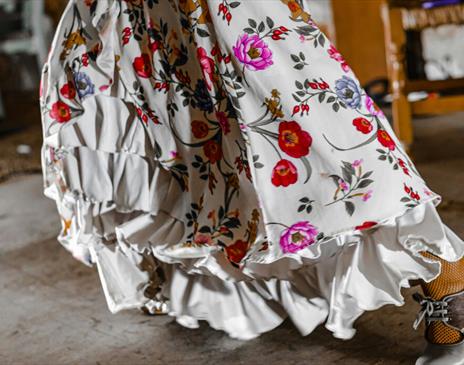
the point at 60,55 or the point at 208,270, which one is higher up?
the point at 60,55

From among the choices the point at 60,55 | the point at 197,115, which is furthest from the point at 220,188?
the point at 60,55

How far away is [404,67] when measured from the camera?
248 cm

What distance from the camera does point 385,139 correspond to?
97cm

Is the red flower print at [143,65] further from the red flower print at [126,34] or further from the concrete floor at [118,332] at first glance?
the concrete floor at [118,332]

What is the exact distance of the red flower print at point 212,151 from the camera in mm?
1113

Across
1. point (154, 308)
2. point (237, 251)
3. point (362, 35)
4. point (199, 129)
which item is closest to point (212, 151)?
point (199, 129)

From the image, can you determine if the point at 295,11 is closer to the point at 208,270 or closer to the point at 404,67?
the point at 208,270

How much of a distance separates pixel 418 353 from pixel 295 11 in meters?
0.51

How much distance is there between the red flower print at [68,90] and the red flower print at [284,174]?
1.35 ft

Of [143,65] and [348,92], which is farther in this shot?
[143,65]

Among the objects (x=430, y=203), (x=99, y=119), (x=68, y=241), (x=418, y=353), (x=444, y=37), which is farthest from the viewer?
(x=444, y=37)

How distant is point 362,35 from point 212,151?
2.55m

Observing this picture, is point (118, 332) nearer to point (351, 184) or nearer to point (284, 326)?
point (284, 326)

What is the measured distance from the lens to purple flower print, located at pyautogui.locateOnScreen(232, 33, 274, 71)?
98cm
